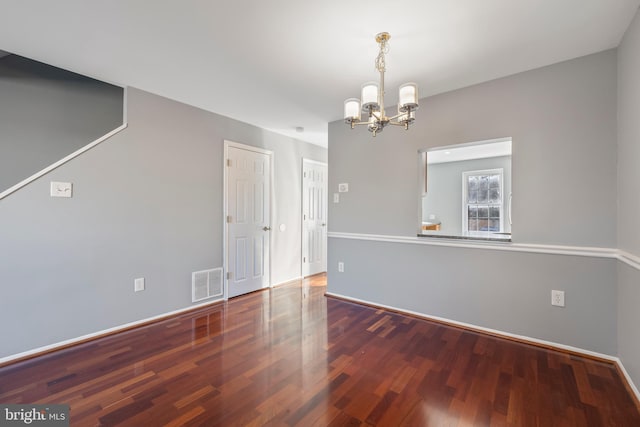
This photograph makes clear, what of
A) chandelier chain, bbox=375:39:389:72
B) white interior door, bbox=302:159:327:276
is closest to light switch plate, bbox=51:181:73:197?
chandelier chain, bbox=375:39:389:72

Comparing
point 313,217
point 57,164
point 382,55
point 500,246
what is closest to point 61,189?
point 57,164

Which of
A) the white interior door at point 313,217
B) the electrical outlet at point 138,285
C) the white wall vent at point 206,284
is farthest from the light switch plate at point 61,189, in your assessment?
the white interior door at point 313,217

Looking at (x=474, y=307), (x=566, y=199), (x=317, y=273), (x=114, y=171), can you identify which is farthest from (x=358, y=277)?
(x=114, y=171)

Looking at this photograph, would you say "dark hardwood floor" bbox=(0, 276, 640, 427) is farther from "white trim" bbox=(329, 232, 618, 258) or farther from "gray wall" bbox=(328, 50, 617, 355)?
"white trim" bbox=(329, 232, 618, 258)

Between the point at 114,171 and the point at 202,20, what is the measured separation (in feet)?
5.64

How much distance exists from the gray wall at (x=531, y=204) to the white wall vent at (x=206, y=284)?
2.06 meters

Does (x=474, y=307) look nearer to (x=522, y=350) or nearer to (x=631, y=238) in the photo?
(x=522, y=350)

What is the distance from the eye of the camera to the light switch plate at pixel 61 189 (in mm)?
2406

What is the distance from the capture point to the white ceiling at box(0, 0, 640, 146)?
1.76 metres

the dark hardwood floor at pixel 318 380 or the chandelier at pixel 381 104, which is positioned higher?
the chandelier at pixel 381 104
